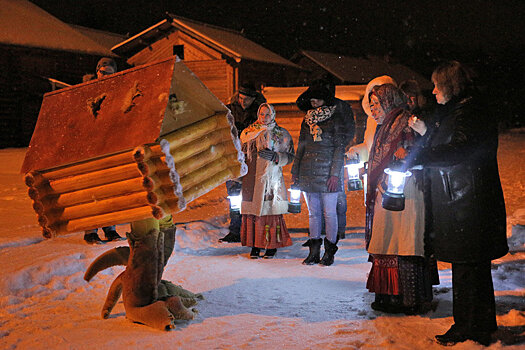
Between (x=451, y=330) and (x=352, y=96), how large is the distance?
11082 millimetres

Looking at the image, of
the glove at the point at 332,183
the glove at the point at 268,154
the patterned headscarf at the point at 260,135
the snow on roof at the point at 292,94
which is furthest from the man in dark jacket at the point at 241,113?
the snow on roof at the point at 292,94

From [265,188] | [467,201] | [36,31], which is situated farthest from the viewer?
[36,31]

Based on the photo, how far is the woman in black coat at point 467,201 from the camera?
10.9ft

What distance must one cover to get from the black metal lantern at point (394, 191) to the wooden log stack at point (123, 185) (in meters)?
1.53

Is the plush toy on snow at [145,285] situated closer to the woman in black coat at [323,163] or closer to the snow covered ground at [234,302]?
the snow covered ground at [234,302]

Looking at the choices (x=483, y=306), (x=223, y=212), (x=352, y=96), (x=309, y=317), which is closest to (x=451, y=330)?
(x=483, y=306)

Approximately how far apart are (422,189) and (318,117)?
7.66ft

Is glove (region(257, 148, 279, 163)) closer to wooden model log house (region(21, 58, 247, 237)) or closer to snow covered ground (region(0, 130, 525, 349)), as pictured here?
snow covered ground (region(0, 130, 525, 349))

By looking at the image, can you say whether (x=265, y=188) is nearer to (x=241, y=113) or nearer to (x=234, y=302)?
(x=241, y=113)

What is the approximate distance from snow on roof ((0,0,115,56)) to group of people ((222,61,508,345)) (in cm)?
1961

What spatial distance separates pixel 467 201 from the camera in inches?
131

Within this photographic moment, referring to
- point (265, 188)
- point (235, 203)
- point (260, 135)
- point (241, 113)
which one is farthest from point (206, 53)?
point (265, 188)

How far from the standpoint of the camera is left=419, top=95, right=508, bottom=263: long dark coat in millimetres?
3292

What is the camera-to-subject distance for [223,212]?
9922mm
